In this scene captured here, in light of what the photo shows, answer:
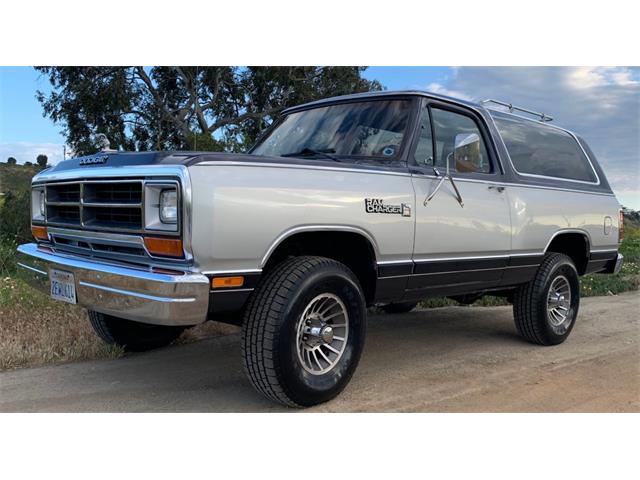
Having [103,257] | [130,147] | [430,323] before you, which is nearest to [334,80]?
[130,147]

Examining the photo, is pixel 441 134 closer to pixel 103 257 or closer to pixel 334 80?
pixel 103 257

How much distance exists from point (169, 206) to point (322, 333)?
1.22 m

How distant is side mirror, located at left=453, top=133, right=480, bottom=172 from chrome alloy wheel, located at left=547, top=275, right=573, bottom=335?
1.89m

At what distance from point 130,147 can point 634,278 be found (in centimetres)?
1326

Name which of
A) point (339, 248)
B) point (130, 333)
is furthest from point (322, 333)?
point (130, 333)

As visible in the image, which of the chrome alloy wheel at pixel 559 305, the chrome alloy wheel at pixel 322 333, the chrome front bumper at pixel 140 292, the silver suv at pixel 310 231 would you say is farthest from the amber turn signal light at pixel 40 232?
the chrome alloy wheel at pixel 559 305

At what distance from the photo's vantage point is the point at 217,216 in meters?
2.98

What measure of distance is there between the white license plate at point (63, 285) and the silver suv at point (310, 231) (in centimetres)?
1

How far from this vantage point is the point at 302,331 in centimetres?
342

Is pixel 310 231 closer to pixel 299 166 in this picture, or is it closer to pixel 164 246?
pixel 299 166

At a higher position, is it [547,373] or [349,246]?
[349,246]

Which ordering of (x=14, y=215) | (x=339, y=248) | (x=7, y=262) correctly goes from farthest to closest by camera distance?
(x=14, y=215)
(x=7, y=262)
(x=339, y=248)

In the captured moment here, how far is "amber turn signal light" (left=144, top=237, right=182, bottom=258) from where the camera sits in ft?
9.78

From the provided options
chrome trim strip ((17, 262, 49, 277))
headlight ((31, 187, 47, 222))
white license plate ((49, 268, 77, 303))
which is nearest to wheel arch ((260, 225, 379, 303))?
white license plate ((49, 268, 77, 303))
